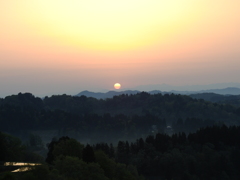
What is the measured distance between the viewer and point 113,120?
634 feet

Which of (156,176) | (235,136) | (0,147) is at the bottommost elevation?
(156,176)

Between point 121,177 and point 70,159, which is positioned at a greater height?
point 70,159

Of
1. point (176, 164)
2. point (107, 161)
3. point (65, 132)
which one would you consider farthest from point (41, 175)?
point (65, 132)

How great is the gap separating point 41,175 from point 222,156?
196ft

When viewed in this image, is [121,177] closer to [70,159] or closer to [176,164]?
[70,159]

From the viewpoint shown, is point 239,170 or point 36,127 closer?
point 239,170

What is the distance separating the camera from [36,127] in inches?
7530

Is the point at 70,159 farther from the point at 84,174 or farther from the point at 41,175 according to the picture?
the point at 41,175

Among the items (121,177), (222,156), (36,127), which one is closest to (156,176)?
(222,156)

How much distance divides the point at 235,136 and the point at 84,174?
7291 cm

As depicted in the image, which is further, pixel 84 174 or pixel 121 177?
pixel 121 177

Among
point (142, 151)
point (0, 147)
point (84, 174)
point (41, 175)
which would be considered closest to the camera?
point (41, 175)

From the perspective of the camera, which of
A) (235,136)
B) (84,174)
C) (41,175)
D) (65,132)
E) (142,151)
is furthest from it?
(65,132)

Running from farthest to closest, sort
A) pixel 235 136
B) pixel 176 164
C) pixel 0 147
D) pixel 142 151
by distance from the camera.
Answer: pixel 235 136 < pixel 142 151 < pixel 176 164 < pixel 0 147
